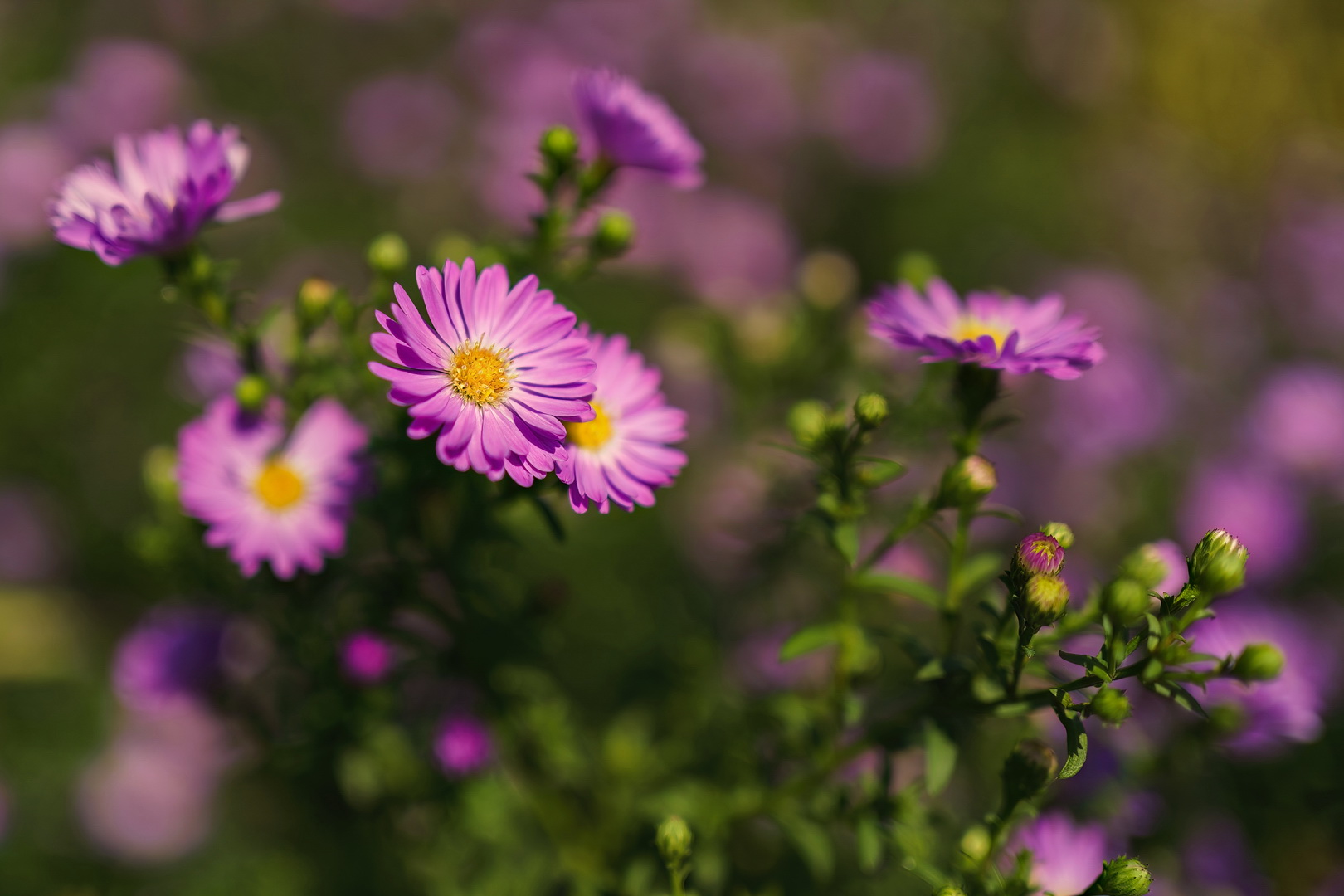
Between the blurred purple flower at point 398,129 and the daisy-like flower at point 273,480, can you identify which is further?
the blurred purple flower at point 398,129

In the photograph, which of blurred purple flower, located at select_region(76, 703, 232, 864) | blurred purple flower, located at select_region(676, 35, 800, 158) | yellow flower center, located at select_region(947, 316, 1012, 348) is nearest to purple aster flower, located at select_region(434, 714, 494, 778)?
yellow flower center, located at select_region(947, 316, 1012, 348)

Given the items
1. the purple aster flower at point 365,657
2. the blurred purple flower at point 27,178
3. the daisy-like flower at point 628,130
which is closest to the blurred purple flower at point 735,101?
the blurred purple flower at point 27,178

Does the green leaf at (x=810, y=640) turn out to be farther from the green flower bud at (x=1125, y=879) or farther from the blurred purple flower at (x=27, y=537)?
the blurred purple flower at (x=27, y=537)

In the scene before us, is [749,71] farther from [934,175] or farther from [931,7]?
[931,7]

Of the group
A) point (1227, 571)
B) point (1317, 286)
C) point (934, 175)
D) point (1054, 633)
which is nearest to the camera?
point (1227, 571)

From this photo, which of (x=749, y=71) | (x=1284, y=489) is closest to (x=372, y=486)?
(x=1284, y=489)
